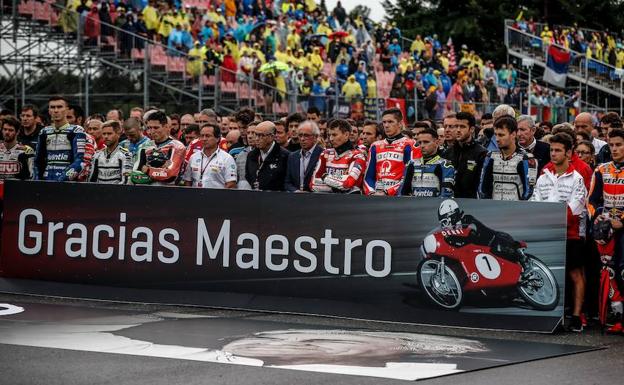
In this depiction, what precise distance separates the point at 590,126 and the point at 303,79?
46.6 ft

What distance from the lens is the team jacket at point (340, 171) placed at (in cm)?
1198

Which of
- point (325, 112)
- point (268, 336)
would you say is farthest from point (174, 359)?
point (325, 112)

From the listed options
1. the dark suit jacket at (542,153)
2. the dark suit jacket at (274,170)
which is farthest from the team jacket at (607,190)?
the dark suit jacket at (274,170)

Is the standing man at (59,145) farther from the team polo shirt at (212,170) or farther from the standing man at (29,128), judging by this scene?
the team polo shirt at (212,170)

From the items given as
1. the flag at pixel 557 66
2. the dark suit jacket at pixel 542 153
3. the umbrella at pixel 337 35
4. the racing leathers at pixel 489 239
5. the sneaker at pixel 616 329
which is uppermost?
the umbrella at pixel 337 35

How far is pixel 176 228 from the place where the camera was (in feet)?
Answer: 39.3

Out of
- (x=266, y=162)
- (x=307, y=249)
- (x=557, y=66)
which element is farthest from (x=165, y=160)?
(x=557, y=66)

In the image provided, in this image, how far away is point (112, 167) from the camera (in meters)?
12.9

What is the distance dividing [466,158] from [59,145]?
4964 millimetres

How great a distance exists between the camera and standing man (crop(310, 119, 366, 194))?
39.3ft

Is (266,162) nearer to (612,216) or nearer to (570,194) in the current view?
(570,194)

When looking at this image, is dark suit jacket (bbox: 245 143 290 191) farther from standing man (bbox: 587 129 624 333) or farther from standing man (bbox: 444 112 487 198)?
standing man (bbox: 587 129 624 333)

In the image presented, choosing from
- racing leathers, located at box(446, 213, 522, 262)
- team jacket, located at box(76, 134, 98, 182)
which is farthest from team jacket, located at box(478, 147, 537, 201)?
team jacket, located at box(76, 134, 98, 182)

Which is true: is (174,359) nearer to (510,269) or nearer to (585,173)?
(510,269)
